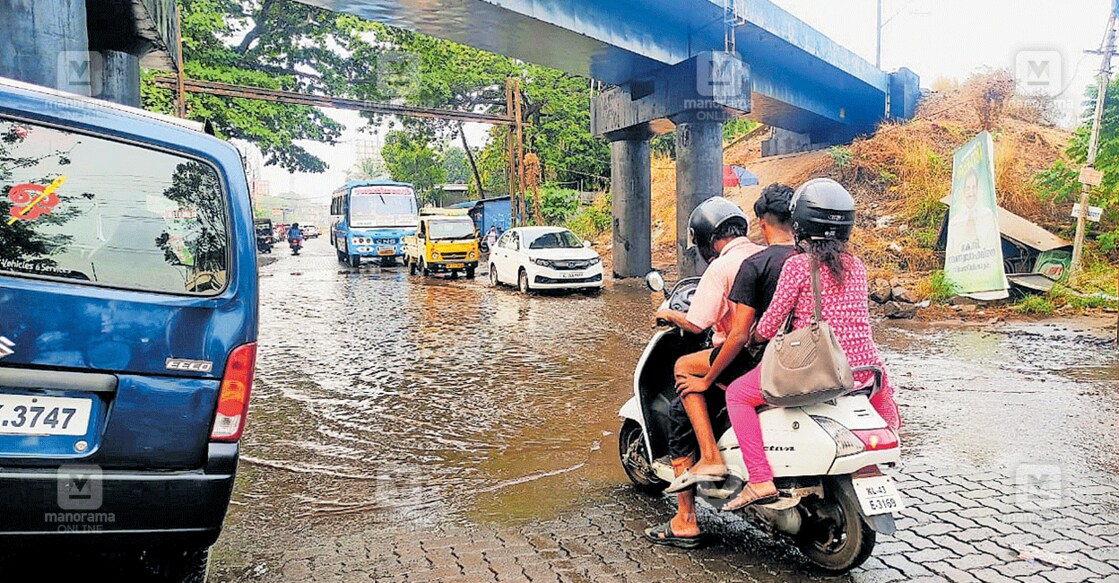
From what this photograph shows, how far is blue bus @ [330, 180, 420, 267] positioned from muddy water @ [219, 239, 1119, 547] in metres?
14.5

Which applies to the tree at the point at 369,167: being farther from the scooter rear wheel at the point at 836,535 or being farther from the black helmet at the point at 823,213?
the scooter rear wheel at the point at 836,535

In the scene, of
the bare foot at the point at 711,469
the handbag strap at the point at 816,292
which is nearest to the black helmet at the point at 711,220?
the handbag strap at the point at 816,292

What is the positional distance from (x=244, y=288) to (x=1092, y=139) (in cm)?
1549

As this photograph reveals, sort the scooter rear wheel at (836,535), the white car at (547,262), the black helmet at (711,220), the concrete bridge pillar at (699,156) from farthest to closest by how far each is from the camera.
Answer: the white car at (547,262), the concrete bridge pillar at (699,156), the black helmet at (711,220), the scooter rear wheel at (836,535)

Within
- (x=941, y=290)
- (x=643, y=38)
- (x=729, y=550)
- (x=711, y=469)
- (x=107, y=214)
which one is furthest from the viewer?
(x=643, y=38)

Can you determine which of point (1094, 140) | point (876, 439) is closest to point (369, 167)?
point (1094, 140)

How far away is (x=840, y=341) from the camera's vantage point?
326 centimetres

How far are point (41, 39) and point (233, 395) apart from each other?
15.5 ft

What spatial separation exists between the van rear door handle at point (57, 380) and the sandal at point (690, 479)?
2408 millimetres

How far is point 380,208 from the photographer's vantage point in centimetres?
2747

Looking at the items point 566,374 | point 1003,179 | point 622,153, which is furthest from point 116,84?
point 1003,179

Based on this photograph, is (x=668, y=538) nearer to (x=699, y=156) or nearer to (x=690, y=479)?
(x=690, y=479)

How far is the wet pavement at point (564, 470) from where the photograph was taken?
3471 millimetres

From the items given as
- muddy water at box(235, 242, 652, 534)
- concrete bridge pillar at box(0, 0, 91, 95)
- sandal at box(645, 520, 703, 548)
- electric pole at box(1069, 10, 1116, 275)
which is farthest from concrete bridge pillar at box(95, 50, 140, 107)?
electric pole at box(1069, 10, 1116, 275)
